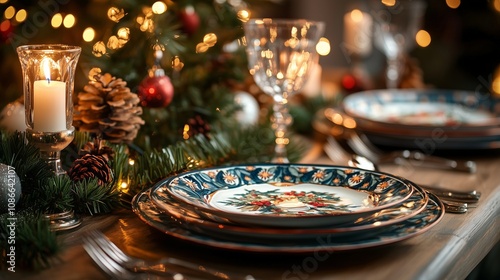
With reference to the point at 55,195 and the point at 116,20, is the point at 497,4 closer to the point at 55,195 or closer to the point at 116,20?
the point at 116,20

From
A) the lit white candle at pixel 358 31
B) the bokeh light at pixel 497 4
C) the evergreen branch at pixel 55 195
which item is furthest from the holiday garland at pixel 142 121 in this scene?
the bokeh light at pixel 497 4

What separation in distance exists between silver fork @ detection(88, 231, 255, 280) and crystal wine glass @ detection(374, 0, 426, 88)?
1.11m

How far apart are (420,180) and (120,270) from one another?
52 cm

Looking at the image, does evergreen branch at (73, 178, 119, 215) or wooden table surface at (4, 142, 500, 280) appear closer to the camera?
wooden table surface at (4, 142, 500, 280)

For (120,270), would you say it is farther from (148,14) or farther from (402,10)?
(402,10)

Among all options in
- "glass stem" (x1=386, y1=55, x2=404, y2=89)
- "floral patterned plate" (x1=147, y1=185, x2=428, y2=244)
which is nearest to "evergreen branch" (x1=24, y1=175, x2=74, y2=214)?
"floral patterned plate" (x1=147, y1=185, x2=428, y2=244)

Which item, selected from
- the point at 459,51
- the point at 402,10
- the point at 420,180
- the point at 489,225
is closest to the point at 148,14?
the point at 420,180

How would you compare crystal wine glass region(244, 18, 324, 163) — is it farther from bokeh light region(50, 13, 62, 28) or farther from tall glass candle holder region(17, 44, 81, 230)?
bokeh light region(50, 13, 62, 28)

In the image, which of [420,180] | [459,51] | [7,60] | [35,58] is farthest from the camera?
[459,51]

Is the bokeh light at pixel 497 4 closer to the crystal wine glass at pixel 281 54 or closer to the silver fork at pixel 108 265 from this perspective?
the crystal wine glass at pixel 281 54

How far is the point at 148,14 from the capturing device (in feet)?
3.60

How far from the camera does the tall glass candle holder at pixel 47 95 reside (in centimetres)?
75

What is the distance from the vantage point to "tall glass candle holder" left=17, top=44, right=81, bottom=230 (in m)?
0.75

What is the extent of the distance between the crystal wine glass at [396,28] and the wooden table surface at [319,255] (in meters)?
0.86
